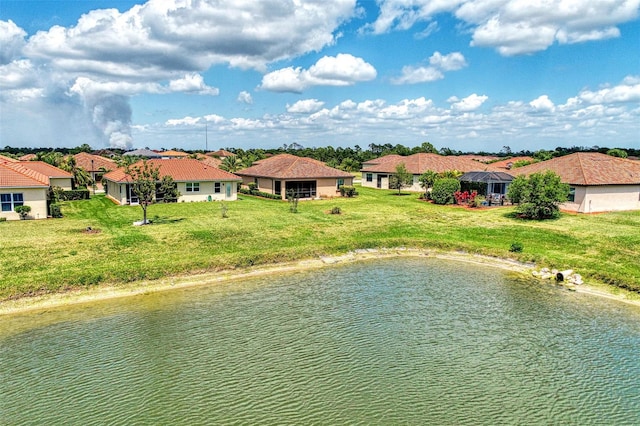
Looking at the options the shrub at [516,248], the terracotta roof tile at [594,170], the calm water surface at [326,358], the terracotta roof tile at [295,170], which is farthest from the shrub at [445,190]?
the calm water surface at [326,358]

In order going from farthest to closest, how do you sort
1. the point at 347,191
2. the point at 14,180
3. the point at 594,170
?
the point at 347,191 → the point at 594,170 → the point at 14,180

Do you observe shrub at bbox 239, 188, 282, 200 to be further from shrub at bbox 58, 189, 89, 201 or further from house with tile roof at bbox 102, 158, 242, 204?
shrub at bbox 58, 189, 89, 201

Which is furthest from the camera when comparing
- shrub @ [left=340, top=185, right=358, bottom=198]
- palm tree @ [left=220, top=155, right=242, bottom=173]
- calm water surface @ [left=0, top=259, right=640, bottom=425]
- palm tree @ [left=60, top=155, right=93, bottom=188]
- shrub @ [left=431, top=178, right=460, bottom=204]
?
palm tree @ [left=220, top=155, right=242, bottom=173]

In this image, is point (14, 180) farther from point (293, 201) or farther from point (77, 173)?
point (293, 201)

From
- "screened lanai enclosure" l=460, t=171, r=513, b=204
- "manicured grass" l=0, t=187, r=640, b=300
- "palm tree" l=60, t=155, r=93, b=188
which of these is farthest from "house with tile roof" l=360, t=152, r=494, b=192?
"palm tree" l=60, t=155, r=93, b=188

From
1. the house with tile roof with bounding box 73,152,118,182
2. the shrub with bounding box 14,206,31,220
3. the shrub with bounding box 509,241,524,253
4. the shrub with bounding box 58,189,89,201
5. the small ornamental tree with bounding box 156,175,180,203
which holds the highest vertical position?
the house with tile roof with bounding box 73,152,118,182

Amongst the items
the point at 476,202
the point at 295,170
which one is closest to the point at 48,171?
the point at 295,170
